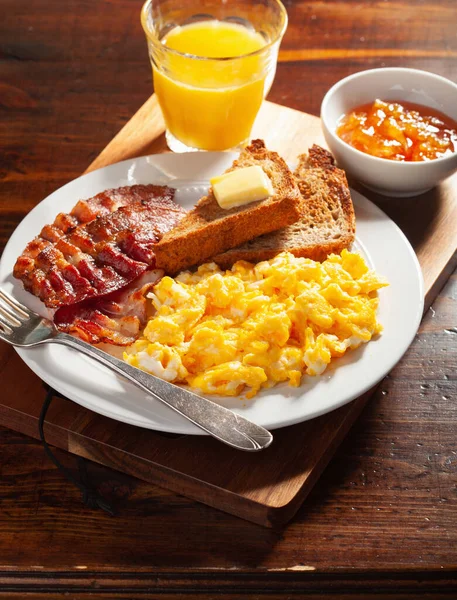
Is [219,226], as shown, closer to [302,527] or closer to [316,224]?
[316,224]

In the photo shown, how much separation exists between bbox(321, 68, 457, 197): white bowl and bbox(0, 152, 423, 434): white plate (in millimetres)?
154

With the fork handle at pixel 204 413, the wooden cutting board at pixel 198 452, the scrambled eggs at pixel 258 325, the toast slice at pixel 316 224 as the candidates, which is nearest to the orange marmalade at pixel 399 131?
the toast slice at pixel 316 224

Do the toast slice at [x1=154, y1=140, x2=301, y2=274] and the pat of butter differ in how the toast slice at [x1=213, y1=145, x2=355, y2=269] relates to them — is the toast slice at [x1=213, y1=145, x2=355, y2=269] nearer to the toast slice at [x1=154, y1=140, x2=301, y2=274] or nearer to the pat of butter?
the toast slice at [x1=154, y1=140, x2=301, y2=274]

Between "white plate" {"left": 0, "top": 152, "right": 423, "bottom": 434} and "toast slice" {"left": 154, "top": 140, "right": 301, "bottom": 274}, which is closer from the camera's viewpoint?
"white plate" {"left": 0, "top": 152, "right": 423, "bottom": 434}

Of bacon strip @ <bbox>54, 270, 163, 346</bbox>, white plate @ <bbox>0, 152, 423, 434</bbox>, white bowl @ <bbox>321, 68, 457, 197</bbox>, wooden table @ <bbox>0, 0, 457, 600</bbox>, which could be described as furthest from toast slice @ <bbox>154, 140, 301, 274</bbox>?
wooden table @ <bbox>0, 0, 457, 600</bbox>

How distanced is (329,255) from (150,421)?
93 centimetres

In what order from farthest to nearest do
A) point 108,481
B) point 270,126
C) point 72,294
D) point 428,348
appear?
point 270,126, point 428,348, point 72,294, point 108,481

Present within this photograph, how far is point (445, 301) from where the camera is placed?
312 cm

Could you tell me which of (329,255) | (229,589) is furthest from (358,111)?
(229,589)

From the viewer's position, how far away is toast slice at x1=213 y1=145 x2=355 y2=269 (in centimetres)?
296

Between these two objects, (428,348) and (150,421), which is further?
(428,348)

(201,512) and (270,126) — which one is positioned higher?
(270,126)

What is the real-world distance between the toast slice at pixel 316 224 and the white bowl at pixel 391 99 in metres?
0.10

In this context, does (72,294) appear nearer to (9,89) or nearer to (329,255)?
(329,255)
